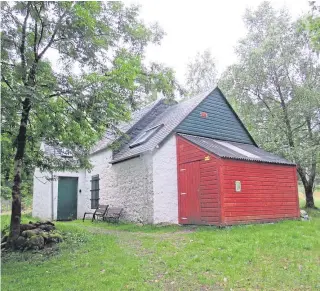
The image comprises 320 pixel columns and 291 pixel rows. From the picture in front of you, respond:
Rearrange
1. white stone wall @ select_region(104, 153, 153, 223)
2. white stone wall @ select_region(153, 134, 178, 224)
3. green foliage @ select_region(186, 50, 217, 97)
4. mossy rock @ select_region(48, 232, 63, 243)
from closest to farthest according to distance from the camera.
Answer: mossy rock @ select_region(48, 232, 63, 243), white stone wall @ select_region(153, 134, 178, 224), white stone wall @ select_region(104, 153, 153, 223), green foliage @ select_region(186, 50, 217, 97)

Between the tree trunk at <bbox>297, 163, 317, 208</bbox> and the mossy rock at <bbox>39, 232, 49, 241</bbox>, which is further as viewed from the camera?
the tree trunk at <bbox>297, 163, 317, 208</bbox>

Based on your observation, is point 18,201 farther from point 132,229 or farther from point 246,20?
point 246,20

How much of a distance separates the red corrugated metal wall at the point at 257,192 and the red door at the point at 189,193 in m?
1.20

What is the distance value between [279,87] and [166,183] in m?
11.2

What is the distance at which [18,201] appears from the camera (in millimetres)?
8281

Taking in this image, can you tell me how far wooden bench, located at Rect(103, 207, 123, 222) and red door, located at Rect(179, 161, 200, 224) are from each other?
309 cm

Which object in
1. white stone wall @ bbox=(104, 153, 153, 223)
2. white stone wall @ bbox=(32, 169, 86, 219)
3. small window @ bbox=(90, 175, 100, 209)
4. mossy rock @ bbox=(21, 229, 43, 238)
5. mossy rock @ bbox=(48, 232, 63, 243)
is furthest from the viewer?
white stone wall @ bbox=(32, 169, 86, 219)

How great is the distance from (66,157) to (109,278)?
5.14 metres

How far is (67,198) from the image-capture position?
54.2 feet

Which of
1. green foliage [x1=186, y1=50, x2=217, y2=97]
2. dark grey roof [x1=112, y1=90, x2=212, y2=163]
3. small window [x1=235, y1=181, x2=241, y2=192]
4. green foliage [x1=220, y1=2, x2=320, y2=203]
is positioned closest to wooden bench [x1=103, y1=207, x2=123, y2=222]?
dark grey roof [x1=112, y1=90, x2=212, y2=163]

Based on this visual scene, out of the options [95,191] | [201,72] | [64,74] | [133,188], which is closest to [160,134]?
[133,188]

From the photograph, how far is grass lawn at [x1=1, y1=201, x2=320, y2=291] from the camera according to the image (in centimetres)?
493

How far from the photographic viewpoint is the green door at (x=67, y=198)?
16.2m

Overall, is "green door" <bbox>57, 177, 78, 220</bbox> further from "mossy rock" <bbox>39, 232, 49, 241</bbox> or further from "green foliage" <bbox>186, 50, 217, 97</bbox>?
"green foliage" <bbox>186, 50, 217, 97</bbox>
